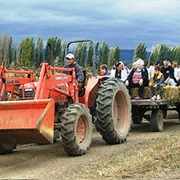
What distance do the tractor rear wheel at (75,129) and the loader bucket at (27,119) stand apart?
58 cm

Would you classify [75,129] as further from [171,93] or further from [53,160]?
[171,93]

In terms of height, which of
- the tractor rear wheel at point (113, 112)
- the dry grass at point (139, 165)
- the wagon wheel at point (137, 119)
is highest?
the tractor rear wheel at point (113, 112)

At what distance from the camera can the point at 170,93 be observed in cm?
1552

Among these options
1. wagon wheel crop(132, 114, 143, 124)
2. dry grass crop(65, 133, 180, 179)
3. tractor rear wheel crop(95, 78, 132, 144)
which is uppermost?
tractor rear wheel crop(95, 78, 132, 144)

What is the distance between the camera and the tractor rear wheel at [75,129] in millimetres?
10391

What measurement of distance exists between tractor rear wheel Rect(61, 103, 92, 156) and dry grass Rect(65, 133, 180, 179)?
76 centimetres

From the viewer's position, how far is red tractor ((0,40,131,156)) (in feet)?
32.1

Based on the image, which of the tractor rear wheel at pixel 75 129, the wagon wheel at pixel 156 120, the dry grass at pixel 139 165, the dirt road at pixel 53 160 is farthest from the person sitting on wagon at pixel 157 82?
the dry grass at pixel 139 165

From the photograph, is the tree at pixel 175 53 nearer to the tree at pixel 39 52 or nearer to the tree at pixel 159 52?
the tree at pixel 159 52

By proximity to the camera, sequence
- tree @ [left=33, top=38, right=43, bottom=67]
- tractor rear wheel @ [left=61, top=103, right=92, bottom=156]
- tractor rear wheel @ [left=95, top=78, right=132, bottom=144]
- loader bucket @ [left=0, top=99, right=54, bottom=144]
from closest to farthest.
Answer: loader bucket @ [left=0, top=99, right=54, bottom=144]
tractor rear wheel @ [left=61, top=103, right=92, bottom=156]
tractor rear wheel @ [left=95, top=78, right=132, bottom=144]
tree @ [left=33, top=38, right=43, bottom=67]

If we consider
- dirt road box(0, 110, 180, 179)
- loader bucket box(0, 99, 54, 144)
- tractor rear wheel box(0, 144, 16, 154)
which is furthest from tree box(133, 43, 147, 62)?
loader bucket box(0, 99, 54, 144)

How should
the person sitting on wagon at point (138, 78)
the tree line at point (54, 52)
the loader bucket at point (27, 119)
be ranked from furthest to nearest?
the tree line at point (54, 52), the person sitting on wagon at point (138, 78), the loader bucket at point (27, 119)

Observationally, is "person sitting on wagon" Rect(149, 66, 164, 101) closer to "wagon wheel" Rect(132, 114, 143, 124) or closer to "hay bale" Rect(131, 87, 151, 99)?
"hay bale" Rect(131, 87, 151, 99)

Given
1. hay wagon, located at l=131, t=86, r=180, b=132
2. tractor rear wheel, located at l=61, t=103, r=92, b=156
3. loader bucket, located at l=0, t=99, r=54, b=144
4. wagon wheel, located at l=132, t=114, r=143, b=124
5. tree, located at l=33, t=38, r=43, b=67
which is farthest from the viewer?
tree, located at l=33, t=38, r=43, b=67
